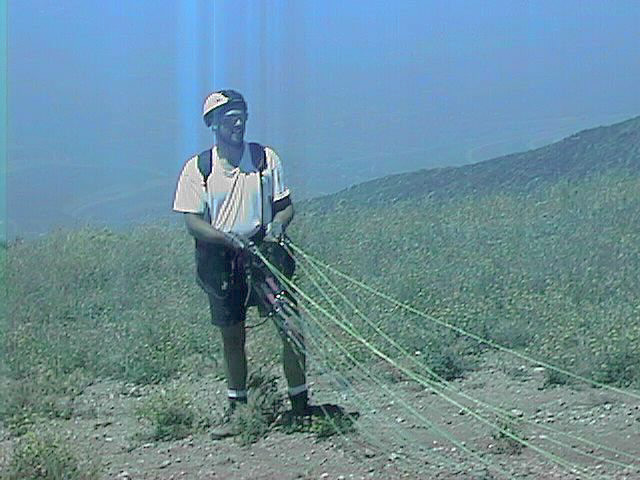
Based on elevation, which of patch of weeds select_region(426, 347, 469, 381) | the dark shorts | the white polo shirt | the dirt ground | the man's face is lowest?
the dirt ground

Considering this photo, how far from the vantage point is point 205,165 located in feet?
23.9

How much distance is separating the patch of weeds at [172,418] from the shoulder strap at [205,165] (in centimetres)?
136

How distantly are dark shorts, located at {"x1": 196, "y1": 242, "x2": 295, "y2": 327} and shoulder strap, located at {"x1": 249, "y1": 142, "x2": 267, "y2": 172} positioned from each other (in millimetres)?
523

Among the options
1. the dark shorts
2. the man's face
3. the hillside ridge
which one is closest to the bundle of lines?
the dark shorts

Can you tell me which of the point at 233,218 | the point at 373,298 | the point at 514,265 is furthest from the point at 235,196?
the point at 514,265

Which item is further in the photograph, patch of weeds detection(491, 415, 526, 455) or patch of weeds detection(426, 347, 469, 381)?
patch of weeds detection(426, 347, 469, 381)

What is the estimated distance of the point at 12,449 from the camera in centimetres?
718

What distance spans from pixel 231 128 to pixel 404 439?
211 cm

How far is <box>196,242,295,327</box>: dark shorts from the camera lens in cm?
727

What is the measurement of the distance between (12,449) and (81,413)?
2.11 feet

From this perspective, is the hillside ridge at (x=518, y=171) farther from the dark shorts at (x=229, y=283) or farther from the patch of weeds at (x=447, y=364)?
the dark shorts at (x=229, y=283)

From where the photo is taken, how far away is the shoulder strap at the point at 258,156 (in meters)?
7.27

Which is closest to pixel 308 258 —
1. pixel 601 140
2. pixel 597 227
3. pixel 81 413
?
pixel 81 413

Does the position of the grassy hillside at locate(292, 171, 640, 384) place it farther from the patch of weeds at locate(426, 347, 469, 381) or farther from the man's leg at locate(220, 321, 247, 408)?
the man's leg at locate(220, 321, 247, 408)
